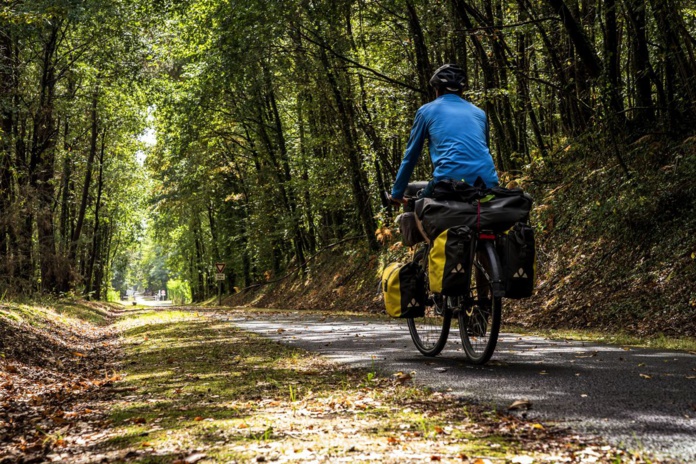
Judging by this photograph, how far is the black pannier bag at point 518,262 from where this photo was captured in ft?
16.4

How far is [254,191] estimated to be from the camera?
33812 mm

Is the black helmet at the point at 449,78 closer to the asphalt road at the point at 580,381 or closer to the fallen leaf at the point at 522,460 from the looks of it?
the asphalt road at the point at 580,381

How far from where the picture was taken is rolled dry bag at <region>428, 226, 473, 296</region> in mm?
5039

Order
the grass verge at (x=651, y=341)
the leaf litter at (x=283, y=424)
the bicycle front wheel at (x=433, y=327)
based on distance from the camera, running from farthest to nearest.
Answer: the grass verge at (x=651, y=341)
the bicycle front wheel at (x=433, y=327)
the leaf litter at (x=283, y=424)

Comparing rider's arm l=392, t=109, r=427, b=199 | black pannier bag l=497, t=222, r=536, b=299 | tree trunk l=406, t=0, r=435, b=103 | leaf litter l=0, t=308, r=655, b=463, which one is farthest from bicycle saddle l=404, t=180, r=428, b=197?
tree trunk l=406, t=0, r=435, b=103

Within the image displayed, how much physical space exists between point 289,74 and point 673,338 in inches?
Result: 646

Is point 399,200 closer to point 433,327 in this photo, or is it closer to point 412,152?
point 412,152

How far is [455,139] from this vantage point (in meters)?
5.42

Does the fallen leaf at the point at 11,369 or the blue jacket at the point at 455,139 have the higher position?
the blue jacket at the point at 455,139

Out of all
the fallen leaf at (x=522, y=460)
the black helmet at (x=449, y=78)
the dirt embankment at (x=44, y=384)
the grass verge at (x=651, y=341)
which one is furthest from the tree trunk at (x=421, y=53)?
the fallen leaf at (x=522, y=460)

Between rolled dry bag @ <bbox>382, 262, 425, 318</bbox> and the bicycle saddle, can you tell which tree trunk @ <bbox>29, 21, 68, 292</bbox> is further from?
the bicycle saddle

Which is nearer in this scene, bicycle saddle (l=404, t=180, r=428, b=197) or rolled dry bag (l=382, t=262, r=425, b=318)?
bicycle saddle (l=404, t=180, r=428, b=197)

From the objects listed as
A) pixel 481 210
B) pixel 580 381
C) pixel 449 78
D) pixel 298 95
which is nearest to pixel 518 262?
pixel 481 210

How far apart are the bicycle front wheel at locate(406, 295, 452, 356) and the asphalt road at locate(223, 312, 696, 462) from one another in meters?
0.13
